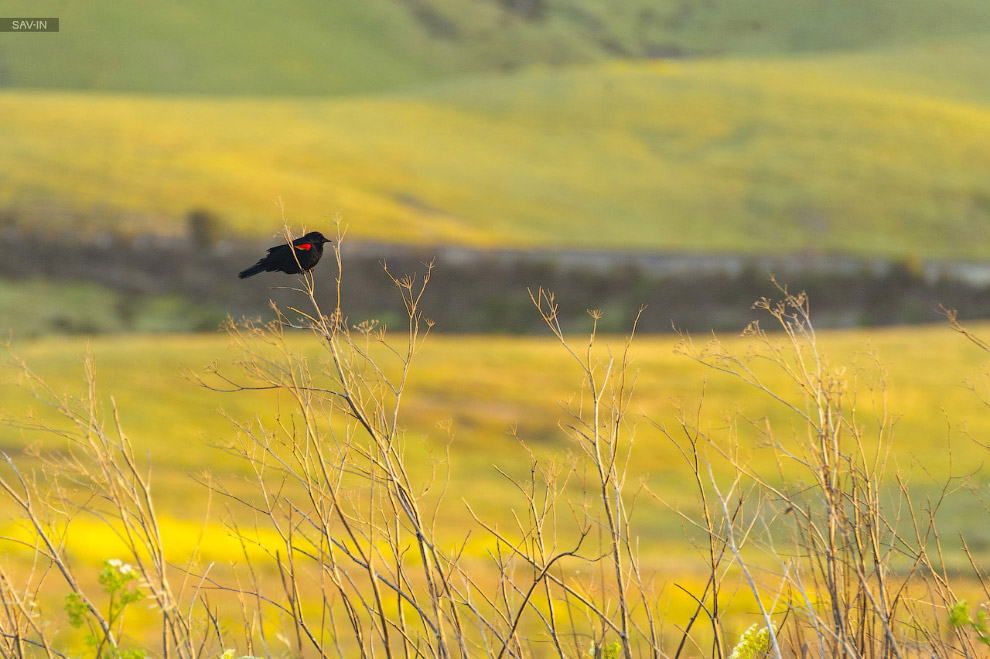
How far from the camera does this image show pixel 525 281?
202 ft

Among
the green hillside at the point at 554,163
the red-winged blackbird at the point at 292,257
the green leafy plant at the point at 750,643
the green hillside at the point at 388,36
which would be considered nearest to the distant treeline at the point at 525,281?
the green hillside at the point at 554,163

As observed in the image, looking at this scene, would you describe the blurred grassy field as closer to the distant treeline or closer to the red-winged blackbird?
the distant treeline

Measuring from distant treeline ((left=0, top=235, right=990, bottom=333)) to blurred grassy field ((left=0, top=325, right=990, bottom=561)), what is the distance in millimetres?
8565

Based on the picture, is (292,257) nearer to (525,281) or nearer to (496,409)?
(496,409)

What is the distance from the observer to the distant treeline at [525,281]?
57781 millimetres

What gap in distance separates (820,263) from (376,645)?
54.6m

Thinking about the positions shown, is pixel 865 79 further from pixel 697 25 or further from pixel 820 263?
pixel 697 25

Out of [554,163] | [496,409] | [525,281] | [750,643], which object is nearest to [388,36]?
[554,163]

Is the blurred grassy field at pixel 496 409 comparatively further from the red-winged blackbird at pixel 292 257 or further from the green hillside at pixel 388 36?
the green hillside at pixel 388 36

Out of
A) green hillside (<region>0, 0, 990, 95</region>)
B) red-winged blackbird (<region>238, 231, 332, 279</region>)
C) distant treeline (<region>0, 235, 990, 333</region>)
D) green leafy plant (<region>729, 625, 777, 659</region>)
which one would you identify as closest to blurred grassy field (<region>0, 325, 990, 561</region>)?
distant treeline (<region>0, 235, 990, 333</region>)

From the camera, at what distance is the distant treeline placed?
190ft

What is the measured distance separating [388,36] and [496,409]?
153798 mm

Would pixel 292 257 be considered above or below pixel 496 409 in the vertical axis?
above

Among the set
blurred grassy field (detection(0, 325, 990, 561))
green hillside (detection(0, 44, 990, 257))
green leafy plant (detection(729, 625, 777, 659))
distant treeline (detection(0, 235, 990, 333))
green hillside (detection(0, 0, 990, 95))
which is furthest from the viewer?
green hillside (detection(0, 0, 990, 95))
